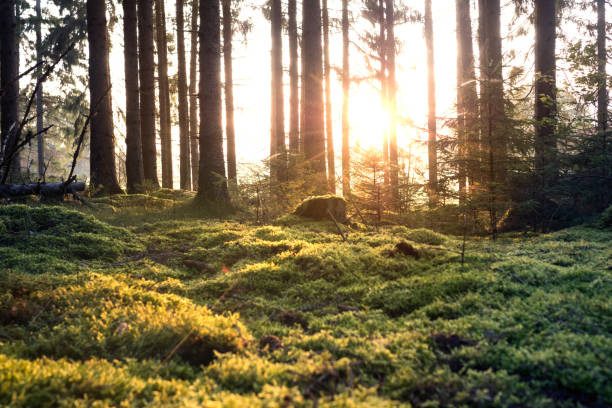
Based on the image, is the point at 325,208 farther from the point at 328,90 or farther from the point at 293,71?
the point at 328,90

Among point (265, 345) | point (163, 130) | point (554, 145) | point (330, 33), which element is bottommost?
point (265, 345)

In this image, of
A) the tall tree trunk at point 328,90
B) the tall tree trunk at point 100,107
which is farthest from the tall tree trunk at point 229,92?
the tall tree trunk at point 100,107

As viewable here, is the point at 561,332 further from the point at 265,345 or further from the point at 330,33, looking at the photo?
the point at 330,33

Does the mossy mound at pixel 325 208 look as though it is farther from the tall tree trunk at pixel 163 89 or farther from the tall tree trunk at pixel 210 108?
the tall tree trunk at pixel 163 89

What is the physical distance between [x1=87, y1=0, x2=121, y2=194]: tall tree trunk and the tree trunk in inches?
50.0

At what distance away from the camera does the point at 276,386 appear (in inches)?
87.3

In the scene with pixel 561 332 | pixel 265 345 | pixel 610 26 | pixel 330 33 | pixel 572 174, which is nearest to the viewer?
pixel 561 332

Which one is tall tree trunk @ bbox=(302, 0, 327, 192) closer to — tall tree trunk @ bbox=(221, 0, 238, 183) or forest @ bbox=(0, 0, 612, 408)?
forest @ bbox=(0, 0, 612, 408)

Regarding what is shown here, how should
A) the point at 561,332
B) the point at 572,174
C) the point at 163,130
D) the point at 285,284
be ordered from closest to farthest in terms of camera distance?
the point at 561,332, the point at 285,284, the point at 572,174, the point at 163,130

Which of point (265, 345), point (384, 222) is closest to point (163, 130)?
point (384, 222)

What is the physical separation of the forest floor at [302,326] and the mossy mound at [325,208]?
322 cm

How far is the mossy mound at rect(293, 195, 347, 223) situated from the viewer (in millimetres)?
9344

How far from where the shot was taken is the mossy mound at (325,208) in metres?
9.34

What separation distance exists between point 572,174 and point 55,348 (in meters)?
10.9
